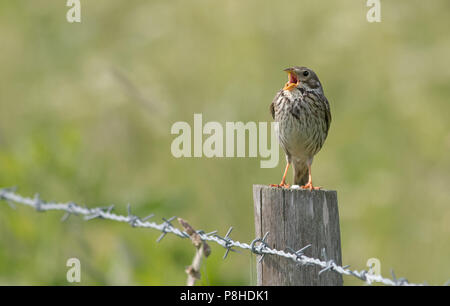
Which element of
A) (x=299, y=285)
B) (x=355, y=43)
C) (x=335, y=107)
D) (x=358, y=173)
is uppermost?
(x=355, y=43)

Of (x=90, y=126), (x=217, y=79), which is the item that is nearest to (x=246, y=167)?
(x=217, y=79)

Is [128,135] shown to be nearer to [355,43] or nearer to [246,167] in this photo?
[246,167]

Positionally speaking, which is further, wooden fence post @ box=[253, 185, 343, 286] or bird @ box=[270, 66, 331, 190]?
bird @ box=[270, 66, 331, 190]

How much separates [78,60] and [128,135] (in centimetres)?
115

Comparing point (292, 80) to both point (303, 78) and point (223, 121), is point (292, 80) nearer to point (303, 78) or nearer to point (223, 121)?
point (303, 78)

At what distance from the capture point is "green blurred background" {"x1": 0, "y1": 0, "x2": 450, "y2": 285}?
6.40 m

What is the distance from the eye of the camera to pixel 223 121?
6996 millimetres

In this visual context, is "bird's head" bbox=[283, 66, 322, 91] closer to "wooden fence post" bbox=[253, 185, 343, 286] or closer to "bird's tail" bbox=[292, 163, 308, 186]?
"bird's tail" bbox=[292, 163, 308, 186]

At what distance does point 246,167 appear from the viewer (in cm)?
710

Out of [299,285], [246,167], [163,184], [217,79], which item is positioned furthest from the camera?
[163,184]

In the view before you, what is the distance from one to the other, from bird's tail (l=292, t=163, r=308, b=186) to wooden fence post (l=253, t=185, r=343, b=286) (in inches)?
111

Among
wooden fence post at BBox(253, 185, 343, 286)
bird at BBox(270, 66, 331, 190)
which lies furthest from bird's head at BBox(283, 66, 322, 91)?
wooden fence post at BBox(253, 185, 343, 286)

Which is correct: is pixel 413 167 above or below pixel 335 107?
below

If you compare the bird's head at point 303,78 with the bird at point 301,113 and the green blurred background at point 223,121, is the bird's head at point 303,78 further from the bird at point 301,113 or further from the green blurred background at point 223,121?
the green blurred background at point 223,121
